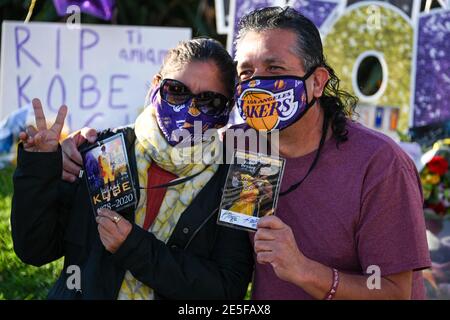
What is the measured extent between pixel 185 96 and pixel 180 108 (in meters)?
0.05

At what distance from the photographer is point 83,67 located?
619cm

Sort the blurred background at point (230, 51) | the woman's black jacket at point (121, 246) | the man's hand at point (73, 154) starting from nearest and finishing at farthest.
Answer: the woman's black jacket at point (121, 246) < the man's hand at point (73, 154) < the blurred background at point (230, 51)

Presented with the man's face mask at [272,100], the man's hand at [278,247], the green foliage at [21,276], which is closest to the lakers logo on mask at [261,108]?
the man's face mask at [272,100]

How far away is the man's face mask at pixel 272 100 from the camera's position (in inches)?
107

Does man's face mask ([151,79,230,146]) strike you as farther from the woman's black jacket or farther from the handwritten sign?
the handwritten sign

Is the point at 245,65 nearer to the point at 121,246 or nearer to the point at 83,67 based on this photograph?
the point at 121,246

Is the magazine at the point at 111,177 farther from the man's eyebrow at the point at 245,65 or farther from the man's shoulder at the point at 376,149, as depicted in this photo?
the man's shoulder at the point at 376,149

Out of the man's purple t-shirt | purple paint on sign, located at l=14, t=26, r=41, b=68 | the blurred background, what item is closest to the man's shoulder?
the man's purple t-shirt

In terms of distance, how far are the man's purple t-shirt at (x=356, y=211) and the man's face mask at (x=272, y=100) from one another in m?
0.15

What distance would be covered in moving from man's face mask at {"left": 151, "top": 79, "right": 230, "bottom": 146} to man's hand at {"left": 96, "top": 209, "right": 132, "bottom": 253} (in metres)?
0.34

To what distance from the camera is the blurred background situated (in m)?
5.69

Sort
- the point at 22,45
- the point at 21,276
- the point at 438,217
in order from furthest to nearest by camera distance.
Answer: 1. the point at 22,45
2. the point at 438,217
3. the point at 21,276

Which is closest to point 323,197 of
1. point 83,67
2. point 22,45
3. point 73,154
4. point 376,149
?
point 376,149

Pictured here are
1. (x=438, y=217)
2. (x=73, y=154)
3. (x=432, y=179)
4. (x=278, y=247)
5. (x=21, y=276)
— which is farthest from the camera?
(x=432, y=179)
